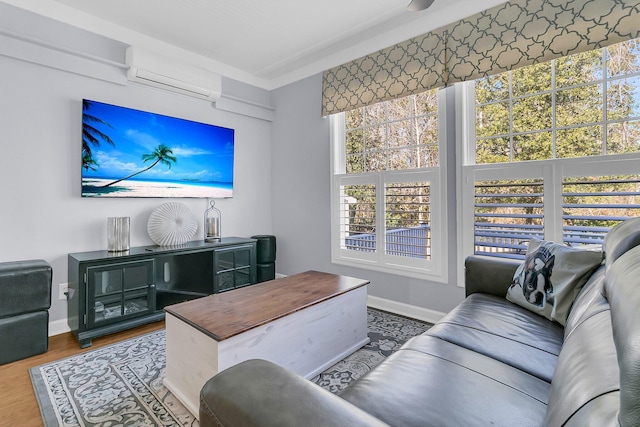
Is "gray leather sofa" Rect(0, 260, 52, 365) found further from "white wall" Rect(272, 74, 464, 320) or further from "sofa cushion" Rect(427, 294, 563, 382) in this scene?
"sofa cushion" Rect(427, 294, 563, 382)

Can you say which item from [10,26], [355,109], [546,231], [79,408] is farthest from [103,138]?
[546,231]

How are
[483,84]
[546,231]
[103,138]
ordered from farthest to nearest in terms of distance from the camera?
[103,138]
[483,84]
[546,231]

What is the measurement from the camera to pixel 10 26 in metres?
2.30

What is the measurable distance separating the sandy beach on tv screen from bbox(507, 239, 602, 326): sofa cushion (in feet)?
9.54

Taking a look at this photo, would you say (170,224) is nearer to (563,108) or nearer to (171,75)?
(171,75)

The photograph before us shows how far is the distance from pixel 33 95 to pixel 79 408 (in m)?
2.27

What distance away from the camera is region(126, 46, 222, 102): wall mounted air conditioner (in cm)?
281

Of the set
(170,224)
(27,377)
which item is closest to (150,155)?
(170,224)

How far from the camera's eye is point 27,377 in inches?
73.7

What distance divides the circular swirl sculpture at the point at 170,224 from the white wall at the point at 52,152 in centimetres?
15

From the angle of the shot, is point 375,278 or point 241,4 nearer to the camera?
point 241,4

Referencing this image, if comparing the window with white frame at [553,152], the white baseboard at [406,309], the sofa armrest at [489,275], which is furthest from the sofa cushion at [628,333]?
the white baseboard at [406,309]

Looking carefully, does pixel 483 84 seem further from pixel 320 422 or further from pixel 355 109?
pixel 320 422

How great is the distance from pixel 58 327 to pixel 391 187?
3027 millimetres
